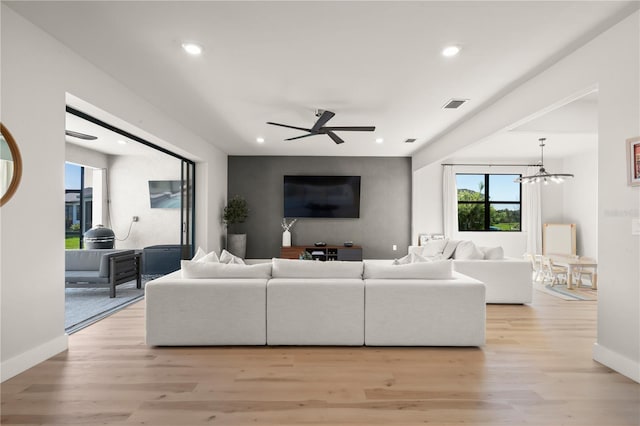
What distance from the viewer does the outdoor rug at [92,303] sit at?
3.87 meters

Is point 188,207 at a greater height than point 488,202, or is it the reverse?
point 488,202

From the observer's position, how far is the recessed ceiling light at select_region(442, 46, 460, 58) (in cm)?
303

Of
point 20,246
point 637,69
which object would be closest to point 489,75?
point 637,69

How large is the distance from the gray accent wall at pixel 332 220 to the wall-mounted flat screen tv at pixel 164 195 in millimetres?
1200

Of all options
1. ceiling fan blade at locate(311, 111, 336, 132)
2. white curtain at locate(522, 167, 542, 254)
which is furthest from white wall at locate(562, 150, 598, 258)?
ceiling fan blade at locate(311, 111, 336, 132)

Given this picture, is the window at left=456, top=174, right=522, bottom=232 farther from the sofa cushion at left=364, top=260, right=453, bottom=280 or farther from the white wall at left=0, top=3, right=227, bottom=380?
the white wall at left=0, top=3, right=227, bottom=380

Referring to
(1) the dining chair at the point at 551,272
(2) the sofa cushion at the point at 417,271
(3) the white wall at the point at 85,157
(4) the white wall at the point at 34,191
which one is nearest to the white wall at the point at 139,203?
(3) the white wall at the point at 85,157

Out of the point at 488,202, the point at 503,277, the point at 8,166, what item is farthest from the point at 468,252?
the point at 8,166

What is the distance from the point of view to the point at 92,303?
4660 mm

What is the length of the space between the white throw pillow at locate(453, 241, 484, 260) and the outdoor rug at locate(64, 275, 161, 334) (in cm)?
453

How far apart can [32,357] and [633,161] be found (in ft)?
15.0

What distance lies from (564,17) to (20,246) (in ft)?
14.0

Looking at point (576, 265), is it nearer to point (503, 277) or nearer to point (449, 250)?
point (503, 277)

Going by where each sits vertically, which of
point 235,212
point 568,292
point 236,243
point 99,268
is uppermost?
point 235,212
